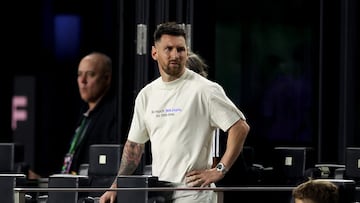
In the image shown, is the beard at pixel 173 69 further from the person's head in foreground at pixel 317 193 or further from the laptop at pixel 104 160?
the laptop at pixel 104 160

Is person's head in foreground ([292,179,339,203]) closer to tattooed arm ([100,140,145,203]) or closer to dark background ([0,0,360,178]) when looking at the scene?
tattooed arm ([100,140,145,203])

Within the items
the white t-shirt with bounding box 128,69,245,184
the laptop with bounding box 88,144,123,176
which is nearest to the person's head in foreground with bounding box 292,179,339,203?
the white t-shirt with bounding box 128,69,245,184

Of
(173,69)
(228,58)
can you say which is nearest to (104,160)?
(173,69)

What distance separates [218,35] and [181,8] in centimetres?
134

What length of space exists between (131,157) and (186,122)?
599 millimetres

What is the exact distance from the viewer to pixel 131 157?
759 centimetres

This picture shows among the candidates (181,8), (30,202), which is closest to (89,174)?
(30,202)

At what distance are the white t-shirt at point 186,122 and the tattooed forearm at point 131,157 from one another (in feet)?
0.98

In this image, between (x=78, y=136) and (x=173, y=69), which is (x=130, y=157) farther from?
(x=78, y=136)

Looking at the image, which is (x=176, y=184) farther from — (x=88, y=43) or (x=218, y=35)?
(x=88, y=43)

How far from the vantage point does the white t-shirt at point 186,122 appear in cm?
711

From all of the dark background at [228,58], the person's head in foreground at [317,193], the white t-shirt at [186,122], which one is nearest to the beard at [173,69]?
the white t-shirt at [186,122]

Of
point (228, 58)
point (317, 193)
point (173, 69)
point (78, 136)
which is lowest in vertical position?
point (317, 193)

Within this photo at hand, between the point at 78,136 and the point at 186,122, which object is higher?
the point at 186,122
